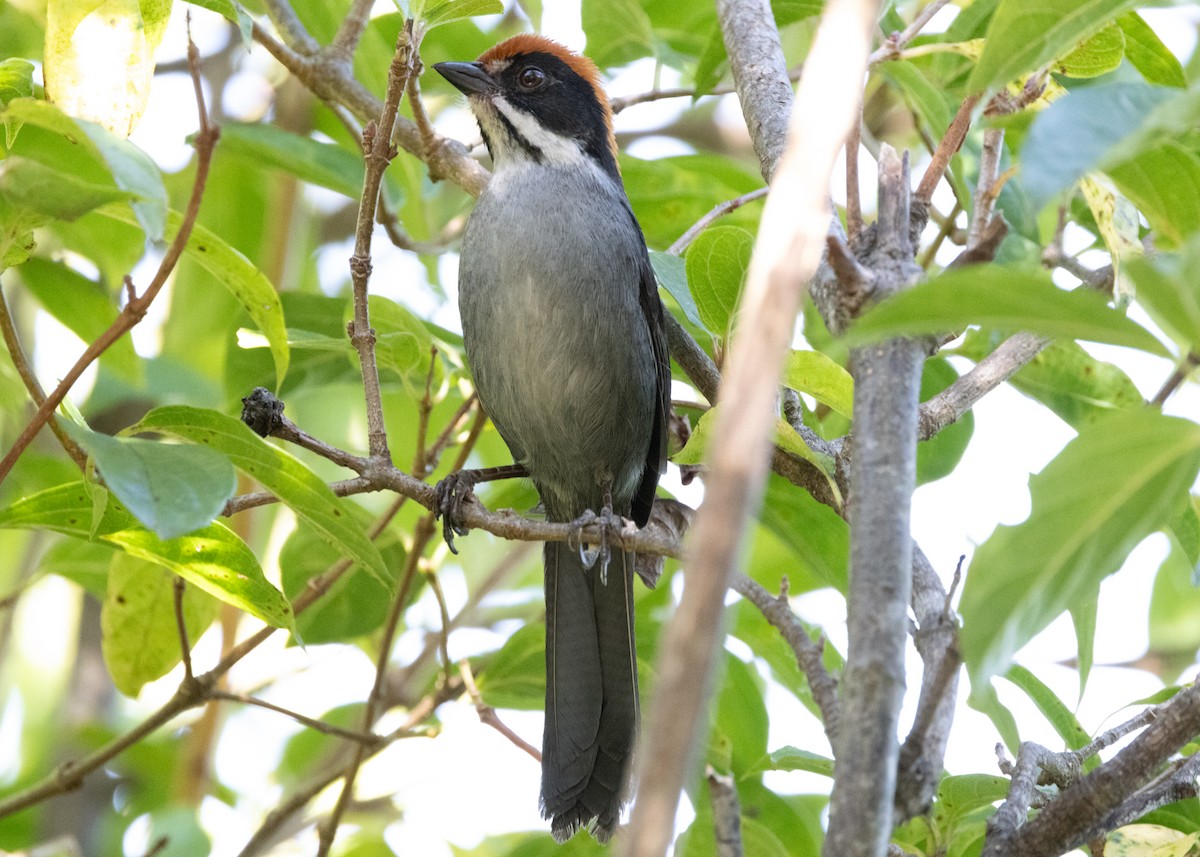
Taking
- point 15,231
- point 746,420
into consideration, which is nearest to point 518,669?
point 15,231

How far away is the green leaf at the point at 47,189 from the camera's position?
1.92 meters

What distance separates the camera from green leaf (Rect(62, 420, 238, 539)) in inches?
69.5

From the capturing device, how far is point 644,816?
97 cm

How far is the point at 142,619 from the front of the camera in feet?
10.5

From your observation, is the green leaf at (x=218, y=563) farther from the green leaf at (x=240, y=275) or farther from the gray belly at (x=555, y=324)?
the gray belly at (x=555, y=324)

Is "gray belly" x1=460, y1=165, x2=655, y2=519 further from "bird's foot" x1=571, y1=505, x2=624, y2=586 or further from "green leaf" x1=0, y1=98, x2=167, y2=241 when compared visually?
"green leaf" x1=0, y1=98, x2=167, y2=241

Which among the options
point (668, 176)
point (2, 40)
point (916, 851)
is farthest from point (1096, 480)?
point (2, 40)

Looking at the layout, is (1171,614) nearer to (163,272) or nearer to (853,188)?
(853,188)

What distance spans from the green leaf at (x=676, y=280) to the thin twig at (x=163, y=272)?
111 cm

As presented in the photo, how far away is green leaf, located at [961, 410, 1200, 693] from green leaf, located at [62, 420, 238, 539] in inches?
41.8

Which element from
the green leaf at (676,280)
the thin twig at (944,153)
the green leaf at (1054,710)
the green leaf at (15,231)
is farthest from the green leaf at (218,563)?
the green leaf at (1054,710)

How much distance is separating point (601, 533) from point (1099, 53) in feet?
5.10

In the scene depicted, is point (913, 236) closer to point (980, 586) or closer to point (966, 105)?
point (966, 105)

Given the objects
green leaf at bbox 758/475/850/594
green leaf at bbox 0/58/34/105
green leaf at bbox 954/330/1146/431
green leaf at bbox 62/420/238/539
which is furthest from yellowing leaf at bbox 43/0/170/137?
green leaf at bbox 954/330/1146/431
